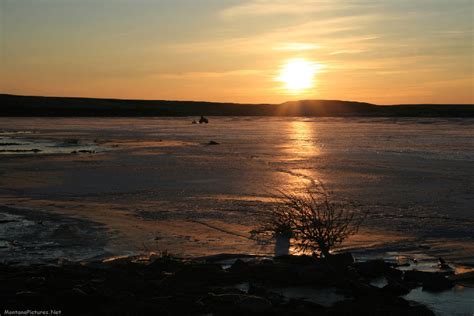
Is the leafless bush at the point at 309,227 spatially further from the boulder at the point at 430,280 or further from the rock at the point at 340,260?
the boulder at the point at 430,280

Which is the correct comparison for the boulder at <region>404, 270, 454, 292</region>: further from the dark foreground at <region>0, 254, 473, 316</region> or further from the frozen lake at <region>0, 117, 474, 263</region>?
the frozen lake at <region>0, 117, 474, 263</region>

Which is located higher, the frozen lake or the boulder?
the boulder

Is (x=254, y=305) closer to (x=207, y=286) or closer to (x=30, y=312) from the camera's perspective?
(x=207, y=286)

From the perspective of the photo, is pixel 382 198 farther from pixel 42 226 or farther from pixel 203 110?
pixel 203 110

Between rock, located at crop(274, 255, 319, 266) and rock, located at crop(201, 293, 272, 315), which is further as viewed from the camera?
rock, located at crop(274, 255, 319, 266)

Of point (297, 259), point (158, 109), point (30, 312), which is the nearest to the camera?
point (30, 312)

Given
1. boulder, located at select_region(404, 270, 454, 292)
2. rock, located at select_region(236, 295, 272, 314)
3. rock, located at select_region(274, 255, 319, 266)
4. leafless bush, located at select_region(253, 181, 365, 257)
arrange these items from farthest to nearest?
leafless bush, located at select_region(253, 181, 365, 257), rock, located at select_region(274, 255, 319, 266), boulder, located at select_region(404, 270, 454, 292), rock, located at select_region(236, 295, 272, 314)

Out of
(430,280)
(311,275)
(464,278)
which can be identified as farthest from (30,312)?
(464,278)

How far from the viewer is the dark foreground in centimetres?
711

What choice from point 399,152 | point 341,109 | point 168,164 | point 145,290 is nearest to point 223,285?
point 145,290

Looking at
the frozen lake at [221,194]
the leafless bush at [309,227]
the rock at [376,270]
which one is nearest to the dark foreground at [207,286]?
the rock at [376,270]

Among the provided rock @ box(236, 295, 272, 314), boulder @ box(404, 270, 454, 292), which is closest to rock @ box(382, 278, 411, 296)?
boulder @ box(404, 270, 454, 292)

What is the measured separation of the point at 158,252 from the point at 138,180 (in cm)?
1036

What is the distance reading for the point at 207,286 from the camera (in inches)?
324
